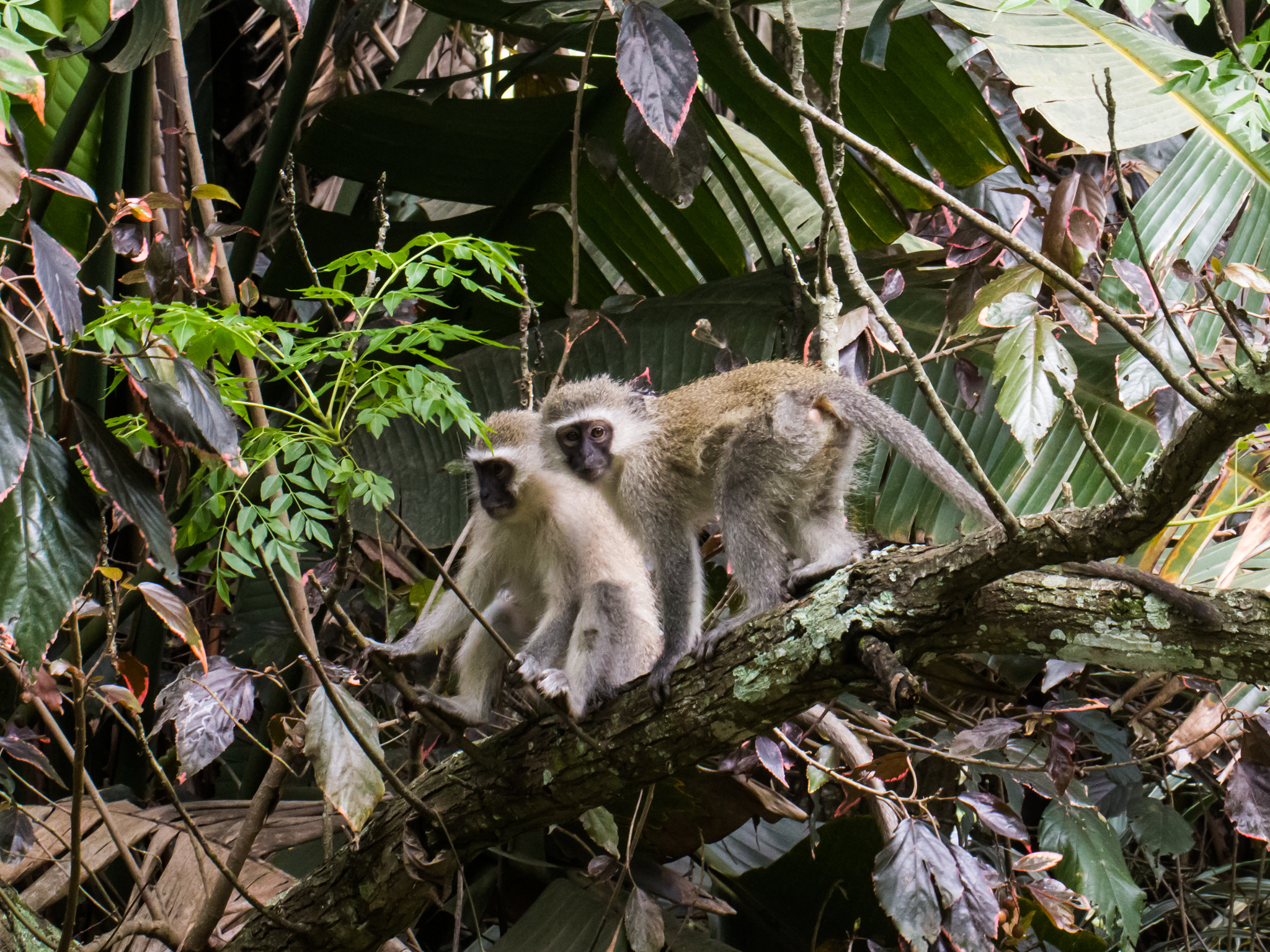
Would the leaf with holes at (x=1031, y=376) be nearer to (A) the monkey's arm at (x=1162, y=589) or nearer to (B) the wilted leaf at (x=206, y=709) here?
(A) the monkey's arm at (x=1162, y=589)

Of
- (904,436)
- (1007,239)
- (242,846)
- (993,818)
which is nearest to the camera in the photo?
(1007,239)

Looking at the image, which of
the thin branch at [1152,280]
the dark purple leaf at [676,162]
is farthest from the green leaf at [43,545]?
the thin branch at [1152,280]

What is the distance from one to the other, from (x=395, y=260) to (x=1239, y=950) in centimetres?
509

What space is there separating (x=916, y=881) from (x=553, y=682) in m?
1.13

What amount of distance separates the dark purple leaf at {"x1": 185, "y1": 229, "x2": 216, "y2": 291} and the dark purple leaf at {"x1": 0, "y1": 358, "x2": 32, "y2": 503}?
1035mm

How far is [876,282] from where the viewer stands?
168 inches

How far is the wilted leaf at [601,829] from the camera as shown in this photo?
3.26 metres

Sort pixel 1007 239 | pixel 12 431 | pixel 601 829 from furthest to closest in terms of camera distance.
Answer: pixel 601 829 < pixel 12 431 < pixel 1007 239

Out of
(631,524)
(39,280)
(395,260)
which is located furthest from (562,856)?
(39,280)

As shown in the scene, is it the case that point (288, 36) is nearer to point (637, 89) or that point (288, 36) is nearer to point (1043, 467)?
point (637, 89)

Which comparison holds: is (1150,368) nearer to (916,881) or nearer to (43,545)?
(916,881)

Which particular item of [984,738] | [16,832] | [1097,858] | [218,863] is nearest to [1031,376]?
[984,738]

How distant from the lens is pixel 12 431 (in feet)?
6.61

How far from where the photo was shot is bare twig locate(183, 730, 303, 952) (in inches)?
112
